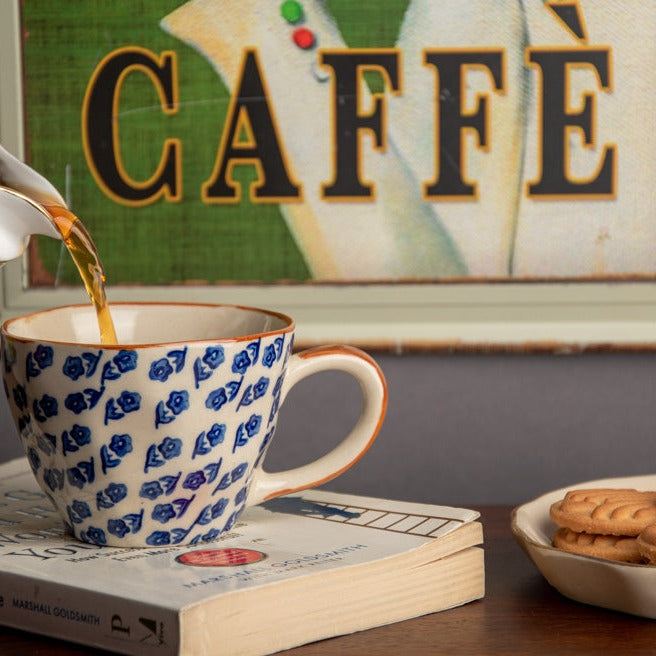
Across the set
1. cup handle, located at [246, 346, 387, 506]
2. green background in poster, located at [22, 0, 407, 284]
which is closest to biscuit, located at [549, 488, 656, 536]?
cup handle, located at [246, 346, 387, 506]

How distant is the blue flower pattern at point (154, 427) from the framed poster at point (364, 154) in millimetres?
300

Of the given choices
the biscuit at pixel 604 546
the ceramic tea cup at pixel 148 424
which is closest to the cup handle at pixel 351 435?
the ceramic tea cup at pixel 148 424

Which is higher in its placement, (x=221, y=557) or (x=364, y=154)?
(x=364, y=154)

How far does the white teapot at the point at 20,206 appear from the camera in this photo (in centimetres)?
60

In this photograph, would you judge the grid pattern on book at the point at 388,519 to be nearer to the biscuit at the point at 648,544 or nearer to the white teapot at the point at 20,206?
the biscuit at the point at 648,544

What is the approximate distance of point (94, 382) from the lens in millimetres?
529

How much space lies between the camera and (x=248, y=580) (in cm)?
50

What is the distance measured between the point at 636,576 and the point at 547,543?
84 millimetres

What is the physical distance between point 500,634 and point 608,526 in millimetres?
78

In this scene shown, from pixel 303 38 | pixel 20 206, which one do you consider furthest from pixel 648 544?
pixel 303 38

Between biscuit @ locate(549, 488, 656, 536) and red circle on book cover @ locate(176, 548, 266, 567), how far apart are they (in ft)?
0.52

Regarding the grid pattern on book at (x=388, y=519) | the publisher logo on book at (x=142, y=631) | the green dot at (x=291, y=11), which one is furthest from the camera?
the green dot at (x=291, y=11)

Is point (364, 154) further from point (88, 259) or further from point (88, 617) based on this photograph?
point (88, 617)

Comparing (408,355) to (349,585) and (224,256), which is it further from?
(349,585)
